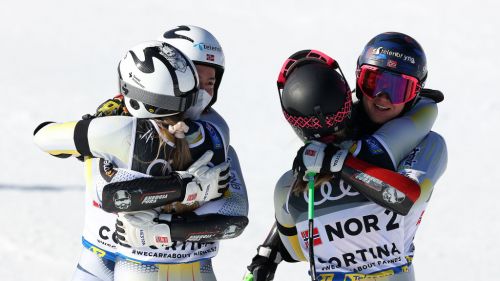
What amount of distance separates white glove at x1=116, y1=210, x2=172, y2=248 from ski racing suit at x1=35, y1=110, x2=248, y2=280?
60 mm

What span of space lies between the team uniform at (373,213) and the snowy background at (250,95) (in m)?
4.38

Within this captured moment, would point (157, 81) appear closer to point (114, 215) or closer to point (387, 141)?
point (114, 215)

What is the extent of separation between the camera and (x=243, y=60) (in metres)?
17.3

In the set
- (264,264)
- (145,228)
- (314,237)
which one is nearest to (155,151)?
(145,228)

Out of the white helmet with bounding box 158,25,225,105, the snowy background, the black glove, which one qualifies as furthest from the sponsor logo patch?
the snowy background

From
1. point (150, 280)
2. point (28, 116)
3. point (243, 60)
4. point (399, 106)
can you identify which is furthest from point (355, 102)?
point (243, 60)

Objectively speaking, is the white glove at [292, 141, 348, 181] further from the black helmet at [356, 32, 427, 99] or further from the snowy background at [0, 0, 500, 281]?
the snowy background at [0, 0, 500, 281]

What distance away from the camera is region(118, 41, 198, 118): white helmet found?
5.52 metres

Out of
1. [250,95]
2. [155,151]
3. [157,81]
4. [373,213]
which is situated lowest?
[250,95]

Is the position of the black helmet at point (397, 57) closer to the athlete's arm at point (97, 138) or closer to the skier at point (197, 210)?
the skier at point (197, 210)

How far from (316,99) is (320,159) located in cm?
33

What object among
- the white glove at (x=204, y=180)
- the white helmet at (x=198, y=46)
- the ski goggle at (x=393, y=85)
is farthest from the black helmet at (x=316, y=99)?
the white helmet at (x=198, y=46)

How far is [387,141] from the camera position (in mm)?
5562

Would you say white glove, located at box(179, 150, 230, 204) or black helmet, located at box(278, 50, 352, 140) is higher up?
black helmet, located at box(278, 50, 352, 140)
